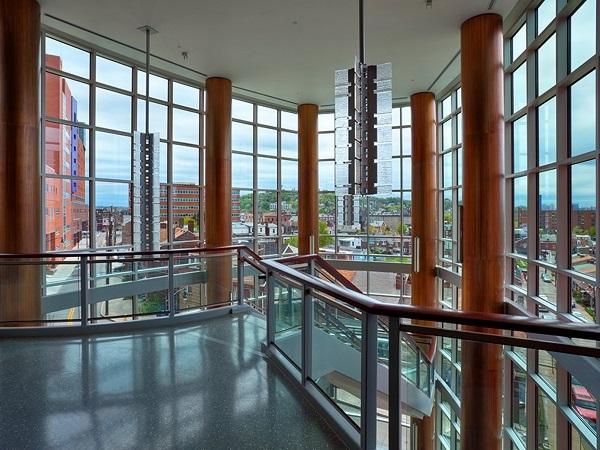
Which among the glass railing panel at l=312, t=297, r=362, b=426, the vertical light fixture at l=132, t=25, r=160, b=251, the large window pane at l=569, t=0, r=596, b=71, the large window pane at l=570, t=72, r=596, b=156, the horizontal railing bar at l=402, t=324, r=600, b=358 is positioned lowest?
the glass railing panel at l=312, t=297, r=362, b=426

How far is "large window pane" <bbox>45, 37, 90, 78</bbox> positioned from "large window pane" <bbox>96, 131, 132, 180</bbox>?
143cm

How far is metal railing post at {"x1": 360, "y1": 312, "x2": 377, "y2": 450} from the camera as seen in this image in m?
2.28

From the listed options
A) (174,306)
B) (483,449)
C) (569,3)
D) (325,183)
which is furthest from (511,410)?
(325,183)

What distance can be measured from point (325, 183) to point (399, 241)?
345 centimetres

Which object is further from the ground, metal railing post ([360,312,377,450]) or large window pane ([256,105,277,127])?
large window pane ([256,105,277,127])

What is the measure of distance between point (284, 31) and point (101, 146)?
5.16 metres

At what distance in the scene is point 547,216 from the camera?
22.2ft

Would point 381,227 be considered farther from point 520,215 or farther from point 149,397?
point 149,397

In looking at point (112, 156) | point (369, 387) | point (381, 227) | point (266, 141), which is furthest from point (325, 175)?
point (369, 387)

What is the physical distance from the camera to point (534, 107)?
719 centimetres

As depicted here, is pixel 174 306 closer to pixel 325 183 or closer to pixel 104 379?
pixel 104 379

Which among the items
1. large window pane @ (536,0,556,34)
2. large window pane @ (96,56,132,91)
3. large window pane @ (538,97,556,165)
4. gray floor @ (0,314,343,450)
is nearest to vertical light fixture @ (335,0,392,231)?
gray floor @ (0,314,343,450)

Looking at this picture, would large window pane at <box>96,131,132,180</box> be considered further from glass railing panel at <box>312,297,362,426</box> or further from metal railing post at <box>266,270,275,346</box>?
glass railing panel at <box>312,297,362,426</box>

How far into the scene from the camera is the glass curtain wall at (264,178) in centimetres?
1305
